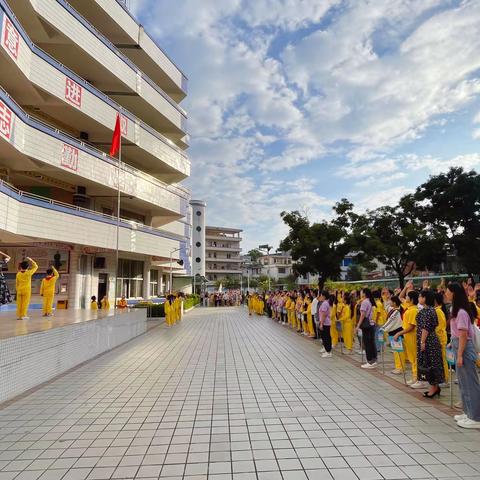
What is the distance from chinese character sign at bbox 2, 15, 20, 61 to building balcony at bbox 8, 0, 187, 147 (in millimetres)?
797

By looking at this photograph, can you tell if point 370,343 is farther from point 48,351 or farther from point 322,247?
point 322,247

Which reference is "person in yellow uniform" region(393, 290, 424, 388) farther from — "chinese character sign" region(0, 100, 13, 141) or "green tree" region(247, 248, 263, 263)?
"green tree" region(247, 248, 263, 263)

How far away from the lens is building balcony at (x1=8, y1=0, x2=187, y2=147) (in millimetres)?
17547

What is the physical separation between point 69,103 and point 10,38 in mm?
4757

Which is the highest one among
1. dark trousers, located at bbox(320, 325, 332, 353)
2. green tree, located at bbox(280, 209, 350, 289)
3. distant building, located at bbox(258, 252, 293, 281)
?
distant building, located at bbox(258, 252, 293, 281)

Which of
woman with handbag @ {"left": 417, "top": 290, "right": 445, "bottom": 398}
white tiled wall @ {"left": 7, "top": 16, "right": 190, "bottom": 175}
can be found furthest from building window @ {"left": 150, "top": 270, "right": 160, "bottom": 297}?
woman with handbag @ {"left": 417, "top": 290, "right": 445, "bottom": 398}

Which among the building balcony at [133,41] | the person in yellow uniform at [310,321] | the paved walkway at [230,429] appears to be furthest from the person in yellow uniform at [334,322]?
the building balcony at [133,41]

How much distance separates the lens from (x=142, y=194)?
2477cm

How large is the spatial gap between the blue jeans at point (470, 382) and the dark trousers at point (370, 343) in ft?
11.8

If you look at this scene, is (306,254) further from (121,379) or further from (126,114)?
(121,379)

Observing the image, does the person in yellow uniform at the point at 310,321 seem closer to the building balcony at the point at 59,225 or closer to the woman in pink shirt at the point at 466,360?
the woman in pink shirt at the point at 466,360

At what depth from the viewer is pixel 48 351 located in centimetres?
738

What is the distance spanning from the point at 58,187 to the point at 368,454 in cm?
2186

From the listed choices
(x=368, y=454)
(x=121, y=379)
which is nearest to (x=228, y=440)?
(x=368, y=454)
